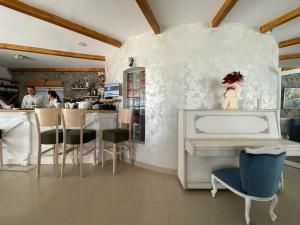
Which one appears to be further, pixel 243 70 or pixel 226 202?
pixel 243 70

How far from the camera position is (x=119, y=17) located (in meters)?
2.97

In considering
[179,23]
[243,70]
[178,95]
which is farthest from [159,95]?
[243,70]

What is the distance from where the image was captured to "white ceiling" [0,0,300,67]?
2570 mm

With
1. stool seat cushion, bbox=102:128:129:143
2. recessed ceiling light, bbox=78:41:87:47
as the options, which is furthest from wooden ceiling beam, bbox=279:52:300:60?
recessed ceiling light, bbox=78:41:87:47

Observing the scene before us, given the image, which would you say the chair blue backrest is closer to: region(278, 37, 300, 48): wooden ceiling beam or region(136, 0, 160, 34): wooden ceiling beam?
region(136, 0, 160, 34): wooden ceiling beam

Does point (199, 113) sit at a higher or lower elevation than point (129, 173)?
higher

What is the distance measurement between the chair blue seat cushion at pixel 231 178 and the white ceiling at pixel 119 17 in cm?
233

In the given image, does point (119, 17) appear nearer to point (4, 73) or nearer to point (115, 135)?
point (115, 135)

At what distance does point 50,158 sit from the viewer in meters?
3.67

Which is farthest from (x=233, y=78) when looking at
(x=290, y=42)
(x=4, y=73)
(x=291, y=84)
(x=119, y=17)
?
(x=4, y=73)

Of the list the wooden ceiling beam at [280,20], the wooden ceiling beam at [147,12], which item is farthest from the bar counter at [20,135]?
the wooden ceiling beam at [280,20]

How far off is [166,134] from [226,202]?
4.71ft

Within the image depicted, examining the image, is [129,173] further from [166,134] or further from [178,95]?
[178,95]

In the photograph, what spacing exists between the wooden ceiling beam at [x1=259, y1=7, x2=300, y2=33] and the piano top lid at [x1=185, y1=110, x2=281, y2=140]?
1.42m
